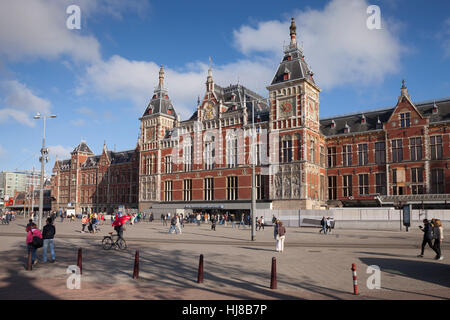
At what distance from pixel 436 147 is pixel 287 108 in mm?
17475

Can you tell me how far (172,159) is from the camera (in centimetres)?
6156

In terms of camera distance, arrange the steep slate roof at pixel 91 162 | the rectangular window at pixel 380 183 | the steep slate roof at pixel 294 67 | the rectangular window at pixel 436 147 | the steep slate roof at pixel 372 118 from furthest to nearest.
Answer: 1. the steep slate roof at pixel 91 162
2. the steep slate roof at pixel 294 67
3. the rectangular window at pixel 380 183
4. the steep slate roof at pixel 372 118
5. the rectangular window at pixel 436 147

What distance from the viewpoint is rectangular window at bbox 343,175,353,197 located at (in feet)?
163

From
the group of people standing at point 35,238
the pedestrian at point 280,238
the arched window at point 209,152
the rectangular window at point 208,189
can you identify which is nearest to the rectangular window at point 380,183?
the rectangular window at point 208,189

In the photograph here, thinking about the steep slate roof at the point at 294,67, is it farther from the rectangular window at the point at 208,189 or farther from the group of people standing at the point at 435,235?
the group of people standing at the point at 435,235

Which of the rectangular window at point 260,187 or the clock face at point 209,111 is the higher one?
the clock face at point 209,111

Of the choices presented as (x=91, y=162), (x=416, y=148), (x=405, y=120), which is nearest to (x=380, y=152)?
(x=416, y=148)

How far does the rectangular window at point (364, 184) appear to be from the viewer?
48344mm

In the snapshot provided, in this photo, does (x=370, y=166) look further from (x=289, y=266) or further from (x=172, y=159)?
(x=289, y=266)

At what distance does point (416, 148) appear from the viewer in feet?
148

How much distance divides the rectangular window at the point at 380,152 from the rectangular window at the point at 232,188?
18.3 meters

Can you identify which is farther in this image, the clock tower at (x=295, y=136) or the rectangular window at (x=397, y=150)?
the clock tower at (x=295, y=136)
